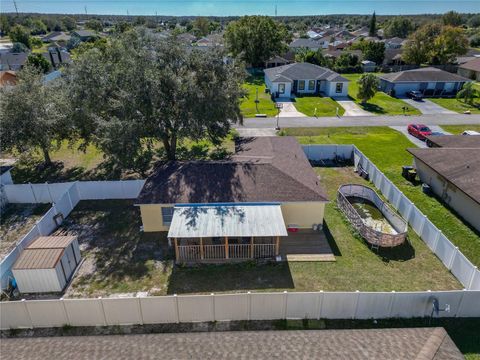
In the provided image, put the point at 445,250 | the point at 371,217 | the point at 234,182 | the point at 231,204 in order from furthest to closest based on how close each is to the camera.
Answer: the point at 371,217 → the point at 234,182 → the point at 231,204 → the point at 445,250

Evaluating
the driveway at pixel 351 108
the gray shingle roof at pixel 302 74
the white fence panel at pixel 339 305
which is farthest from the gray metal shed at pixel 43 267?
the gray shingle roof at pixel 302 74

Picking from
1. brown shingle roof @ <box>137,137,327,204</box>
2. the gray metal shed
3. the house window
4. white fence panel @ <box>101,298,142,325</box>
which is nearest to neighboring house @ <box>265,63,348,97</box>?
brown shingle roof @ <box>137,137,327,204</box>

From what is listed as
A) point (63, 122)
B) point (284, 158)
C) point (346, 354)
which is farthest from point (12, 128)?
point (346, 354)

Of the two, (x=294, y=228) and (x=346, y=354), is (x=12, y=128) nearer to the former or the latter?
(x=294, y=228)

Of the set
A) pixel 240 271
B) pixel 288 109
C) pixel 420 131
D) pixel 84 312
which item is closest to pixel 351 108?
pixel 288 109

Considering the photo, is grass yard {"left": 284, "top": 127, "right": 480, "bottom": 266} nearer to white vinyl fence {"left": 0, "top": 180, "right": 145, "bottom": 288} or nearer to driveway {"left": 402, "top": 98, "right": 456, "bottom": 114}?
driveway {"left": 402, "top": 98, "right": 456, "bottom": 114}

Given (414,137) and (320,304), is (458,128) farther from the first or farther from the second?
(320,304)
